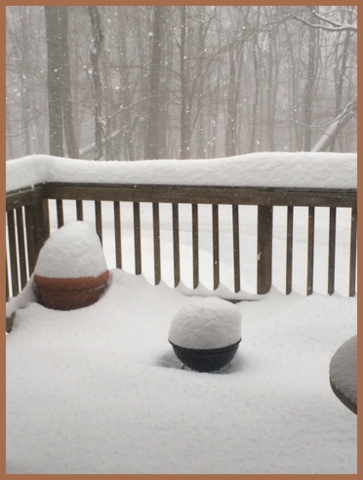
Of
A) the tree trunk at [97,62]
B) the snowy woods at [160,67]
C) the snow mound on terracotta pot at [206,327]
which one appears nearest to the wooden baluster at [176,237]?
the snow mound on terracotta pot at [206,327]

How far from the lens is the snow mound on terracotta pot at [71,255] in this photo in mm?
4281

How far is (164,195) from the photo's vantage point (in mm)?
4477

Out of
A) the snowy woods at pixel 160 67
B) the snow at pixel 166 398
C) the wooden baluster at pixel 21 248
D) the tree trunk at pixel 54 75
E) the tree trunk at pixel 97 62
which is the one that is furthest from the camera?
the tree trunk at pixel 97 62

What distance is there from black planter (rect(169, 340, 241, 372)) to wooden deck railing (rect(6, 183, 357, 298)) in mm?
1263

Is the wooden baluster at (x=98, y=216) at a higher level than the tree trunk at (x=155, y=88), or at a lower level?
lower

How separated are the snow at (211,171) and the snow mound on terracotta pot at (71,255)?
0.47 metres

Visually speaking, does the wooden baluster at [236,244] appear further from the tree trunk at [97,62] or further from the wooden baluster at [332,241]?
the tree trunk at [97,62]

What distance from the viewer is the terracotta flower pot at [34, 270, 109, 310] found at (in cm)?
427

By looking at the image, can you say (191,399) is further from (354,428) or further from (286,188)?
(286,188)

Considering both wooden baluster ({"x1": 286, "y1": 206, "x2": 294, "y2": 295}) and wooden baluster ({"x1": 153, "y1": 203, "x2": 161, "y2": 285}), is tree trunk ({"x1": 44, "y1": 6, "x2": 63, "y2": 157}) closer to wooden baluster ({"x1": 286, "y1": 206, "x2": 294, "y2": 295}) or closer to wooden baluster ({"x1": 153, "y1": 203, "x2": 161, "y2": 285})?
wooden baluster ({"x1": 153, "y1": 203, "x2": 161, "y2": 285})

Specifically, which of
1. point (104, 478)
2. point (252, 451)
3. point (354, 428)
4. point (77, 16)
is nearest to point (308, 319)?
point (354, 428)

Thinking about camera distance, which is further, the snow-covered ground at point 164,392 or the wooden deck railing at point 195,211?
the wooden deck railing at point 195,211

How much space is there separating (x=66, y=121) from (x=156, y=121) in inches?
96.7

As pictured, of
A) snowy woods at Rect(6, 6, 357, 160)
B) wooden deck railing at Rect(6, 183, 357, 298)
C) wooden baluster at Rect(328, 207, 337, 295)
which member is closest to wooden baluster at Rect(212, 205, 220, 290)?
wooden deck railing at Rect(6, 183, 357, 298)
